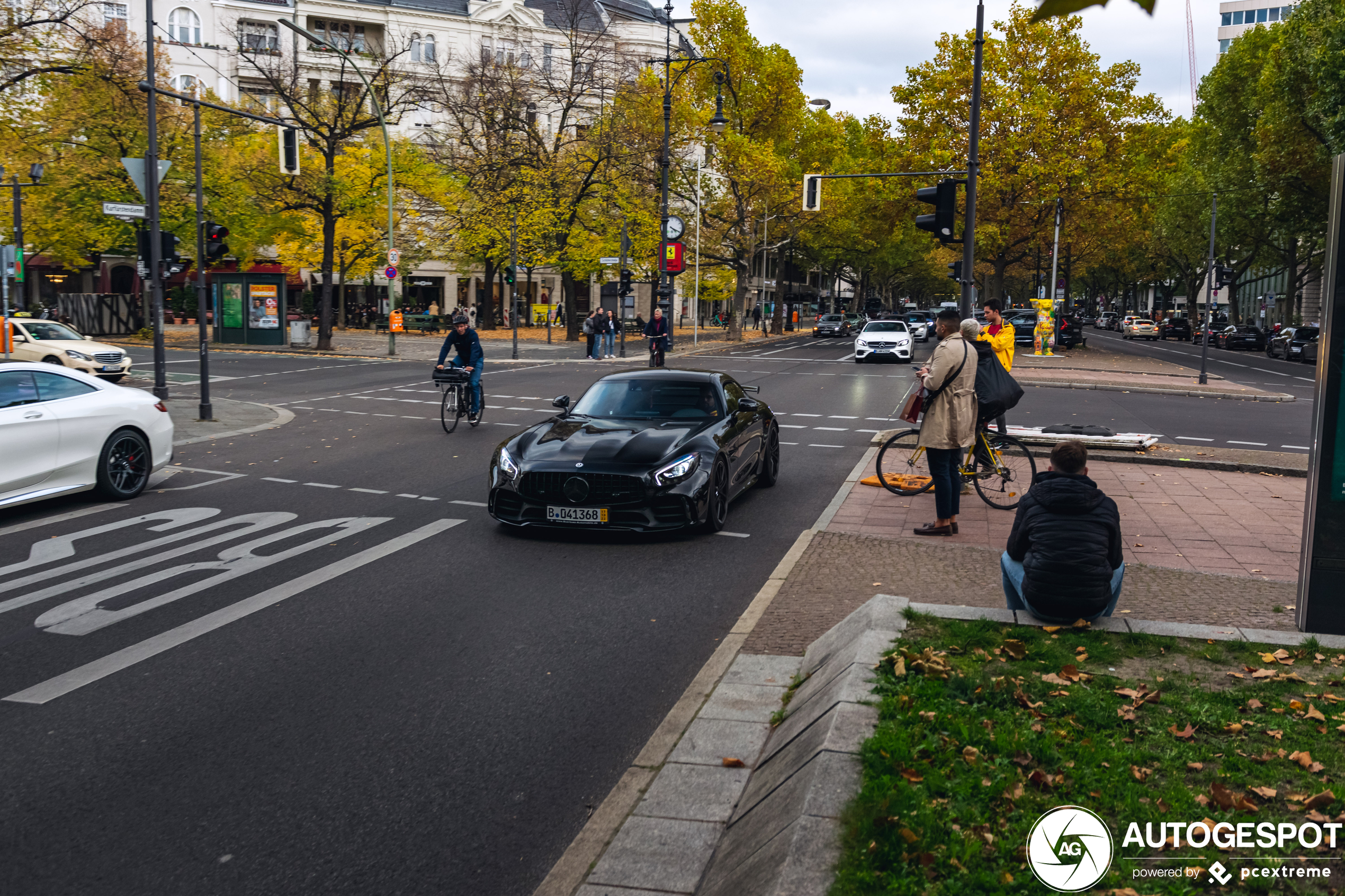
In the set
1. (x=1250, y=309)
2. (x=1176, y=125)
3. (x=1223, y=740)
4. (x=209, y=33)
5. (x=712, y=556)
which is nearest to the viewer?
(x=1223, y=740)

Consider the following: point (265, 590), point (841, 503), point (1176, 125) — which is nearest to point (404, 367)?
point (841, 503)

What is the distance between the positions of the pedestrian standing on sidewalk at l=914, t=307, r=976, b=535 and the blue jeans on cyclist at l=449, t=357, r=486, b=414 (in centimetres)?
875

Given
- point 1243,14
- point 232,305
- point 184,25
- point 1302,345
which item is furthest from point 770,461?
point 1243,14

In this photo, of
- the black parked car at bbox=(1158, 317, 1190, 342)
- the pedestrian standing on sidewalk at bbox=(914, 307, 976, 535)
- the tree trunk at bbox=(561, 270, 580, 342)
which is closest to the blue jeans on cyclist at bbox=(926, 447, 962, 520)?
the pedestrian standing on sidewalk at bbox=(914, 307, 976, 535)

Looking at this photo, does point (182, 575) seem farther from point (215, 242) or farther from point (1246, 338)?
point (1246, 338)

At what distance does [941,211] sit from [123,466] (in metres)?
10.4

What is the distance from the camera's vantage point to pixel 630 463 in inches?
361

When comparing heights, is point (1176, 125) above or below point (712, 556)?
above

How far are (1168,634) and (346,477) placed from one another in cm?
922

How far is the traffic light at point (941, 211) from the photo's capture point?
1492 centimetres

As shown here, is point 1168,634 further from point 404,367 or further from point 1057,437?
point 404,367

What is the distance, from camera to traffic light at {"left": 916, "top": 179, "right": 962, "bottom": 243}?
49.0 feet

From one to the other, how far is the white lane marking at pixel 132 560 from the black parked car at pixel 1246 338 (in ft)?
199

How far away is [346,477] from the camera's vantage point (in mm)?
12602
